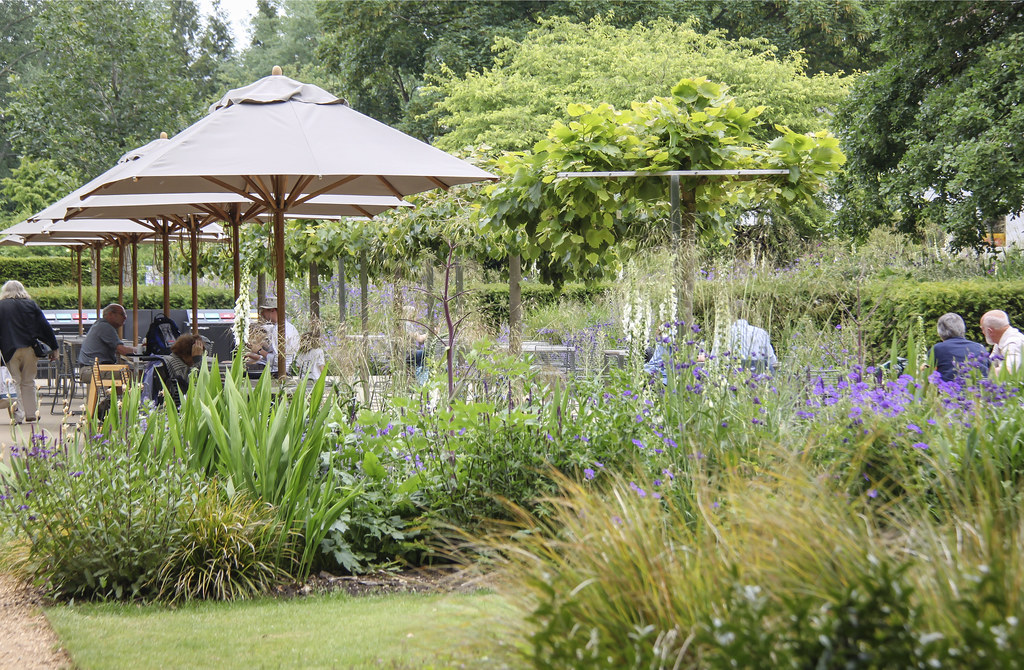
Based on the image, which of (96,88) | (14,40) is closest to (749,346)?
(96,88)

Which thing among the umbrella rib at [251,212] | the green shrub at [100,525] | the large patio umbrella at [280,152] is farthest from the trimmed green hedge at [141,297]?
the green shrub at [100,525]

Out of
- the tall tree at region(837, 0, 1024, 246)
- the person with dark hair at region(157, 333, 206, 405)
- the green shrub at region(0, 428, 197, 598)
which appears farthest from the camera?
the tall tree at region(837, 0, 1024, 246)

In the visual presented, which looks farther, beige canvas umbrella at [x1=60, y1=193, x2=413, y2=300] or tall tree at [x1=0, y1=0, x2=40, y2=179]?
tall tree at [x1=0, y1=0, x2=40, y2=179]

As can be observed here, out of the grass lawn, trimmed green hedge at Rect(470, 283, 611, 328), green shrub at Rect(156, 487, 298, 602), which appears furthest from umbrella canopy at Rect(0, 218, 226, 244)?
the grass lawn

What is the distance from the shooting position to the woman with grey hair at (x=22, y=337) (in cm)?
994

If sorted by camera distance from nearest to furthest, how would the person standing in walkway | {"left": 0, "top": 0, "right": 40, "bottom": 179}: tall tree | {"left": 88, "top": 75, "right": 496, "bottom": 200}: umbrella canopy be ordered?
{"left": 88, "top": 75, "right": 496, "bottom": 200}: umbrella canopy < the person standing in walkway < {"left": 0, "top": 0, "right": 40, "bottom": 179}: tall tree

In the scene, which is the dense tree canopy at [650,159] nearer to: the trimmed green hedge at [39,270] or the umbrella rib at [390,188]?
the umbrella rib at [390,188]

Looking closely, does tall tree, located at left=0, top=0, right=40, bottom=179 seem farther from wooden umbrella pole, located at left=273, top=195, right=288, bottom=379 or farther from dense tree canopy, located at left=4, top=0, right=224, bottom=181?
wooden umbrella pole, located at left=273, top=195, right=288, bottom=379

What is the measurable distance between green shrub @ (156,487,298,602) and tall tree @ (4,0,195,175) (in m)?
16.4

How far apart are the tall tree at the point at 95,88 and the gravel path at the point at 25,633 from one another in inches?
640

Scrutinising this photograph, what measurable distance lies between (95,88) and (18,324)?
1051 centimetres

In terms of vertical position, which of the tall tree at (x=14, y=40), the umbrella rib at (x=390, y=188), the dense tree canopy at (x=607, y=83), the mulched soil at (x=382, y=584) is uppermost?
the tall tree at (x=14, y=40)

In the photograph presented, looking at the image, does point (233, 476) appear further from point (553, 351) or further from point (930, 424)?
point (553, 351)

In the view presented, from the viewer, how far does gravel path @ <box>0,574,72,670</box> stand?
3.32m
